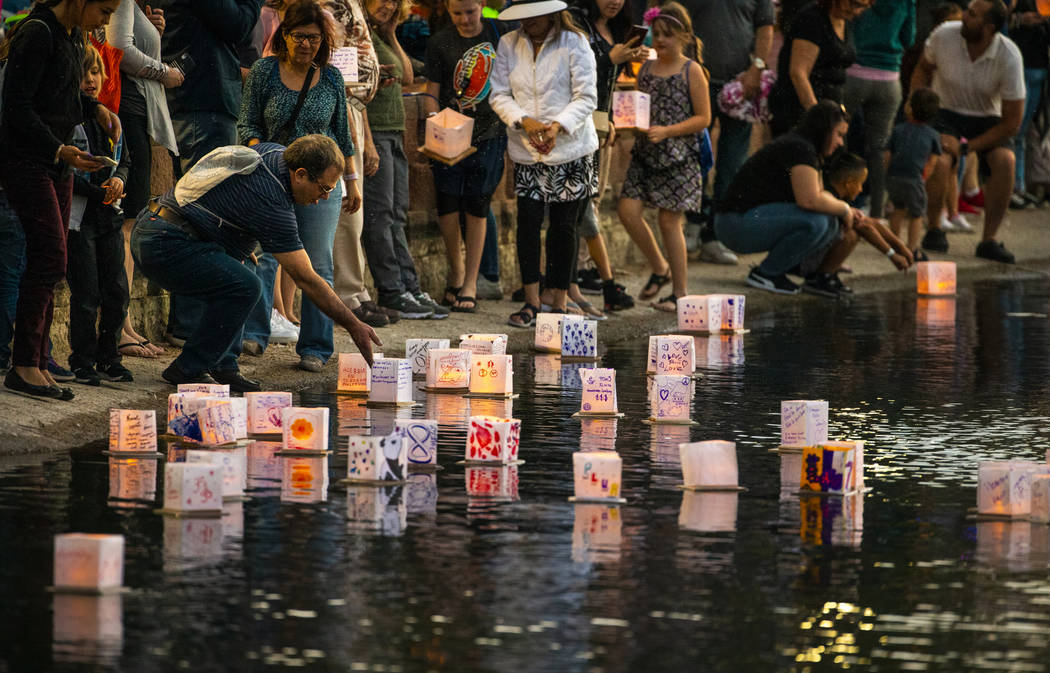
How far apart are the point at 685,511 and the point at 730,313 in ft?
20.5

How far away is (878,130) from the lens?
1691cm

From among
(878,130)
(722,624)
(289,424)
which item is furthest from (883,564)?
(878,130)

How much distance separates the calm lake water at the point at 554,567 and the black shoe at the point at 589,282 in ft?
17.5

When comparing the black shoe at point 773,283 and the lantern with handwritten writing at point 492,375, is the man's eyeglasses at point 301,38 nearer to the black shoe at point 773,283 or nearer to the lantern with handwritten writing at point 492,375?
the lantern with handwritten writing at point 492,375

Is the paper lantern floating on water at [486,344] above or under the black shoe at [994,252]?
under

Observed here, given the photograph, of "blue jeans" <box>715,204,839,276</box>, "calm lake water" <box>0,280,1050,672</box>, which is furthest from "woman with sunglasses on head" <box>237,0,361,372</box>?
"blue jeans" <box>715,204,839,276</box>

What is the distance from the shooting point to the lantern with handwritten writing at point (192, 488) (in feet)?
20.9

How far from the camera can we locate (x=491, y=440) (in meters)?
7.45

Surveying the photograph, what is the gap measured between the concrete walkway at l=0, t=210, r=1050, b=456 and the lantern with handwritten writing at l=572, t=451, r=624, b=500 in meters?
2.25

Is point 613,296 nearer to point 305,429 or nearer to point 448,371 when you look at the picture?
point 448,371

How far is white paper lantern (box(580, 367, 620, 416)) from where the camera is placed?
8891 mm

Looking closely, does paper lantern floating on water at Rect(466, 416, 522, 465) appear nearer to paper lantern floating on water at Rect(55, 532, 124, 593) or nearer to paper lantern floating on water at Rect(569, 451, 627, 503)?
paper lantern floating on water at Rect(569, 451, 627, 503)

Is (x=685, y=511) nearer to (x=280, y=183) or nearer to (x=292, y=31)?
(x=280, y=183)

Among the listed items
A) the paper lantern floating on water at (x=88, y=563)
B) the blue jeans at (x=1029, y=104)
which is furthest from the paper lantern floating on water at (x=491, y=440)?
the blue jeans at (x=1029, y=104)
